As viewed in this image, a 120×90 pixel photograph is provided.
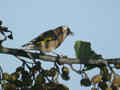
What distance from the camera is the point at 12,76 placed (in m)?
1.44

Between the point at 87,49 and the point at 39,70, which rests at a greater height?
the point at 87,49

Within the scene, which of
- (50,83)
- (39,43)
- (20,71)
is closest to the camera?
(50,83)

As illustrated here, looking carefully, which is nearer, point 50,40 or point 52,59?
point 52,59

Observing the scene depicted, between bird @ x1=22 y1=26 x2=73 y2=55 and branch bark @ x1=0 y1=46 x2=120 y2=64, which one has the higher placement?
bird @ x1=22 y1=26 x2=73 y2=55

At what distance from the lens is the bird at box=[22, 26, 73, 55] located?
5.67 feet

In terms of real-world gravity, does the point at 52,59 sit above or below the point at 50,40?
below

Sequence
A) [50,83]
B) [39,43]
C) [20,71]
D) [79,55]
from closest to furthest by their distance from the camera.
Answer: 1. [79,55]
2. [50,83]
3. [20,71]
4. [39,43]

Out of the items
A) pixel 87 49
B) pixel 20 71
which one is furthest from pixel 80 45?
pixel 20 71

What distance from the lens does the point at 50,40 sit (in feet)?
6.32

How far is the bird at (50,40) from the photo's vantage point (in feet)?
5.67

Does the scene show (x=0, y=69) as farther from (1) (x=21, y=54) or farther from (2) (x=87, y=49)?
(2) (x=87, y=49)

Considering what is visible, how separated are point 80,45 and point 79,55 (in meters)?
0.09

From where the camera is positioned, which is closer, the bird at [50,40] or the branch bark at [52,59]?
the branch bark at [52,59]

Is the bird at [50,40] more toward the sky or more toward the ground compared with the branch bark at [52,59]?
more toward the sky
